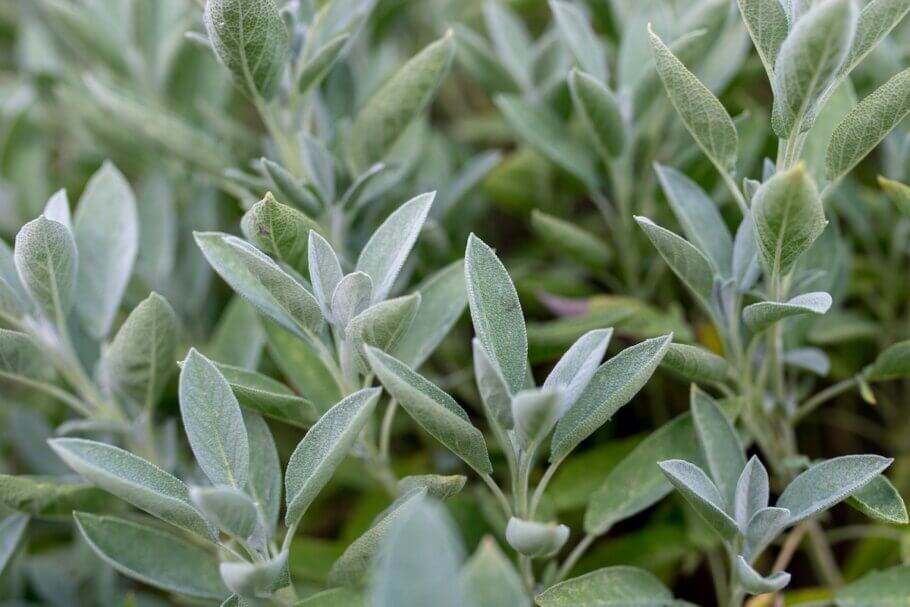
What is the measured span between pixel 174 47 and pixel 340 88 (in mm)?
319

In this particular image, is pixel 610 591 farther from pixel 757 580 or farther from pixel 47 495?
pixel 47 495

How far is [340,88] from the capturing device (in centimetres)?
106

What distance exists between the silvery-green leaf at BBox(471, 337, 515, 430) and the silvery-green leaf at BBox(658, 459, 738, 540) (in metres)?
0.12

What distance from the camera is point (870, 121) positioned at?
2.26 ft

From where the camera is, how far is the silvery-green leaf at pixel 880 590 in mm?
752

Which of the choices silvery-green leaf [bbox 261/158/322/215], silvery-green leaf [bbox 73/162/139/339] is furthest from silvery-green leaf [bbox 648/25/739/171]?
silvery-green leaf [bbox 73/162/139/339]

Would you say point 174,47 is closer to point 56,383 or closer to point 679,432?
point 56,383

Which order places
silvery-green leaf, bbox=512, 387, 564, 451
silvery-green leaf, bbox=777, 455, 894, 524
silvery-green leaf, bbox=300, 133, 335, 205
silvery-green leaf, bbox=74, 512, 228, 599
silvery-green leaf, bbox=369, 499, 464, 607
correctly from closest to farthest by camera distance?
silvery-green leaf, bbox=369, 499, 464, 607 < silvery-green leaf, bbox=512, 387, 564, 451 < silvery-green leaf, bbox=777, 455, 894, 524 < silvery-green leaf, bbox=74, 512, 228, 599 < silvery-green leaf, bbox=300, 133, 335, 205

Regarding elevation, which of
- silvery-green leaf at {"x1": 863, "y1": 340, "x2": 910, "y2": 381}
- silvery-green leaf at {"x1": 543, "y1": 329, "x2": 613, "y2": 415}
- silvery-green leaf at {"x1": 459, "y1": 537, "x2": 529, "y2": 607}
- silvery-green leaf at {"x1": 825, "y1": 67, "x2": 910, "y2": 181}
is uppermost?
silvery-green leaf at {"x1": 825, "y1": 67, "x2": 910, "y2": 181}

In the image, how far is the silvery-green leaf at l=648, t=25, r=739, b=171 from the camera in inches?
27.1

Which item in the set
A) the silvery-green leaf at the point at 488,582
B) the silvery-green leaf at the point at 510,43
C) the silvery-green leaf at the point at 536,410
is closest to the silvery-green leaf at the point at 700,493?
the silvery-green leaf at the point at 536,410

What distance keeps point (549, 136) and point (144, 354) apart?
21.2 inches

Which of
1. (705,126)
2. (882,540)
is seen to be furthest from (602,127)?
(882,540)

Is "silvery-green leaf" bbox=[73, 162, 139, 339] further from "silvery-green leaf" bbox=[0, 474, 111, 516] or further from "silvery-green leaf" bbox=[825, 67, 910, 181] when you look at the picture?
"silvery-green leaf" bbox=[825, 67, 910, 181]
